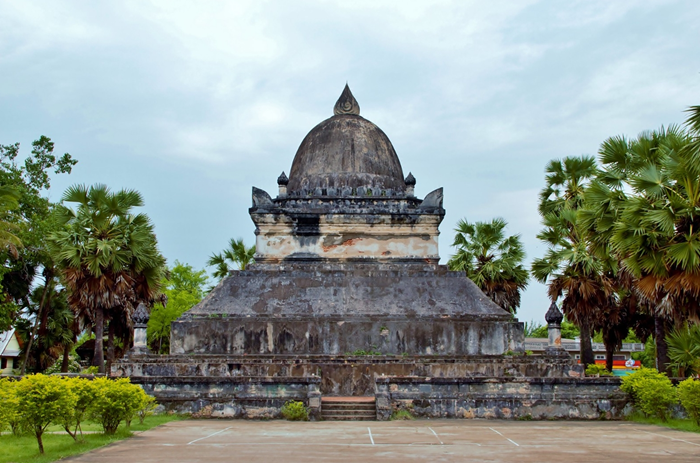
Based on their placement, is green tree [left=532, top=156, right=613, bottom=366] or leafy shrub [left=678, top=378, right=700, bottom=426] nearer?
leafy shrub [left=678, top=378, right=700, bottom=426]

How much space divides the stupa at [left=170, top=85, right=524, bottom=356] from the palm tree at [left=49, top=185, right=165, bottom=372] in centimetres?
243

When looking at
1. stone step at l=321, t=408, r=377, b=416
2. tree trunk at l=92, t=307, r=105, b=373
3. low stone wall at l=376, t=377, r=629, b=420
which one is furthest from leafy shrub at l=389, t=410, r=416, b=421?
tree trunk at l=92, t=307, r=105, b=373

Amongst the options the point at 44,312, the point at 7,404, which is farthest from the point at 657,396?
the point at 44,312

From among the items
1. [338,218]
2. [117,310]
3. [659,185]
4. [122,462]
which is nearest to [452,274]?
[338,218]

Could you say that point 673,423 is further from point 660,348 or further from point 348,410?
point 660,348

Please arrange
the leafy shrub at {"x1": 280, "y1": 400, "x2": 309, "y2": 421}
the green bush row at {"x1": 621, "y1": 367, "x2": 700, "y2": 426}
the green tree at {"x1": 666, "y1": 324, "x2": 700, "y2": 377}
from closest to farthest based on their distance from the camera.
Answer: the green bush row at {"x1": 621, "y1": 367, "x2": 700, "y2": 426}
the leafy shrub at {"x1": 280, "y1": 400, "x2": 309, "y2": 421}
the green tree at {"x1": 666, "y1": 324, "x2": 700, "y2": 377}

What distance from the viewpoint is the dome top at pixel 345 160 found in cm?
2512

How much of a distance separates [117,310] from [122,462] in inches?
611

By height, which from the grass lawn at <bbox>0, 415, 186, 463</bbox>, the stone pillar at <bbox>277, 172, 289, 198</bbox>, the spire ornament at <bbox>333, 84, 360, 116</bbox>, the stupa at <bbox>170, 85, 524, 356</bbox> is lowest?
the grass lawn at <bbox>0, 415, 186, 463</bbox>

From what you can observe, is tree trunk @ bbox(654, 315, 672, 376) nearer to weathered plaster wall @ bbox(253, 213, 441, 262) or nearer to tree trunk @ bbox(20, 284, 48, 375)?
weathered plaster wall @ bbox(253, 213, 441, 262)

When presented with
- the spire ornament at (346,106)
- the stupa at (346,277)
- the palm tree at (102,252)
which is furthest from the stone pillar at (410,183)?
the palm tree at (102,252)

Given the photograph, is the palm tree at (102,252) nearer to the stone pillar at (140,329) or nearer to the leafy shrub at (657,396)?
the stone pillar at (140,329)

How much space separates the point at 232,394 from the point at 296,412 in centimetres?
155

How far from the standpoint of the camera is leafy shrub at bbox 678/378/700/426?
1277 centimetres
